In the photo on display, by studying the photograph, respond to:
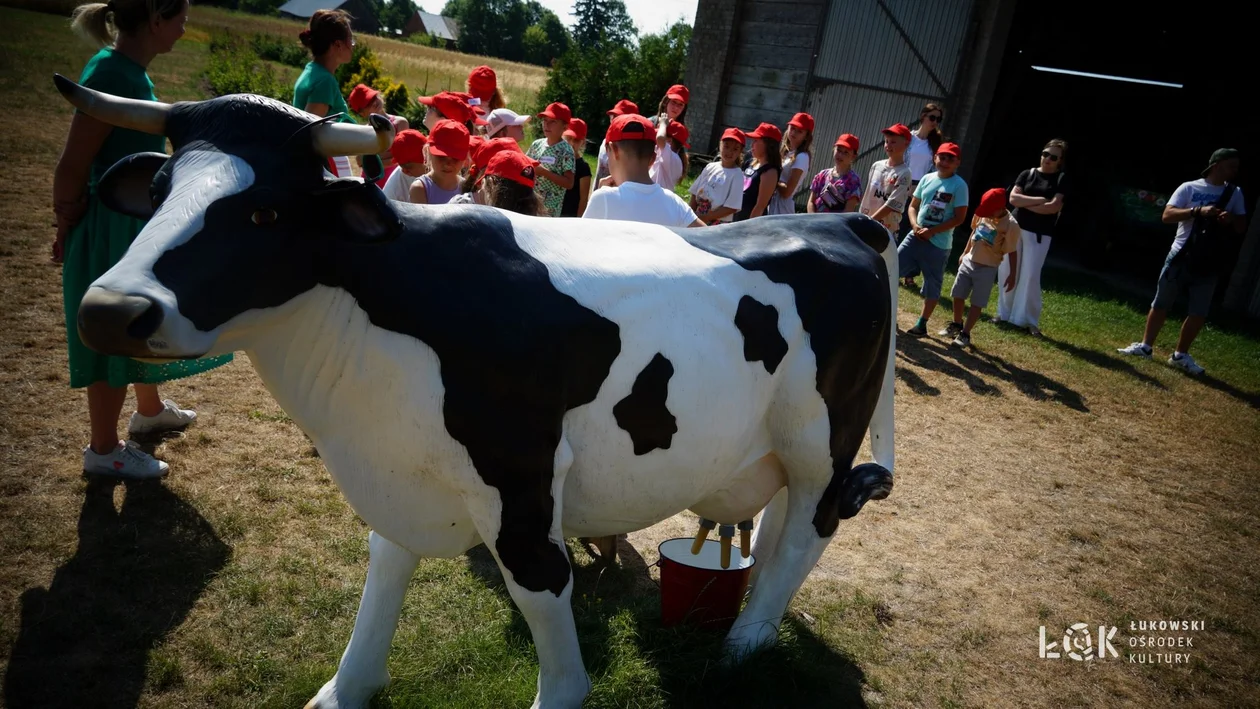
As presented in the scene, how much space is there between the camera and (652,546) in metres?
3.92

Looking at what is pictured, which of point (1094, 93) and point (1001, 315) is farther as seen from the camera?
point (1094, 93)

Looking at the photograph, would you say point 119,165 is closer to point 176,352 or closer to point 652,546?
point 176,352

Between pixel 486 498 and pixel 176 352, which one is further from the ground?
pixel 176 352

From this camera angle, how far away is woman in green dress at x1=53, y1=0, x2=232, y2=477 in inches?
120

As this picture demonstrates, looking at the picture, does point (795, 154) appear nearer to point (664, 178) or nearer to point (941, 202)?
point (941, 202)

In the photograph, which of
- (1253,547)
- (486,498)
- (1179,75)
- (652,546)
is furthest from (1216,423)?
(1179,75)

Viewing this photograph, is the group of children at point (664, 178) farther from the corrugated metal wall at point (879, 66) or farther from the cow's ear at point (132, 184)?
the corrugated metal wall at point (879, 66)

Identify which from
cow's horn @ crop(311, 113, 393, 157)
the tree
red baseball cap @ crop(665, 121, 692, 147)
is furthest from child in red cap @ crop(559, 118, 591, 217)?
the tree

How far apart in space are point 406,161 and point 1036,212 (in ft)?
20.8

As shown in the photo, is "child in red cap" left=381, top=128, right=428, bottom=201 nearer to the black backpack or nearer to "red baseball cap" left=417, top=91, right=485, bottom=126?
"red baseball cap" left=417, top=91, right=485, bottom=126

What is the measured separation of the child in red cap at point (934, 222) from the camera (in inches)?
293

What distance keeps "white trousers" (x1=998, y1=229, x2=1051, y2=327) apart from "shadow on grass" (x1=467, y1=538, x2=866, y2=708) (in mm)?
5997

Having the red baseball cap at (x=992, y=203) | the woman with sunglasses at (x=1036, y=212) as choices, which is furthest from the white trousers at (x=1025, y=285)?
the red baseball cap at (x=992, y=203)

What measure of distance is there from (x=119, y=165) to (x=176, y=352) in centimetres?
62
